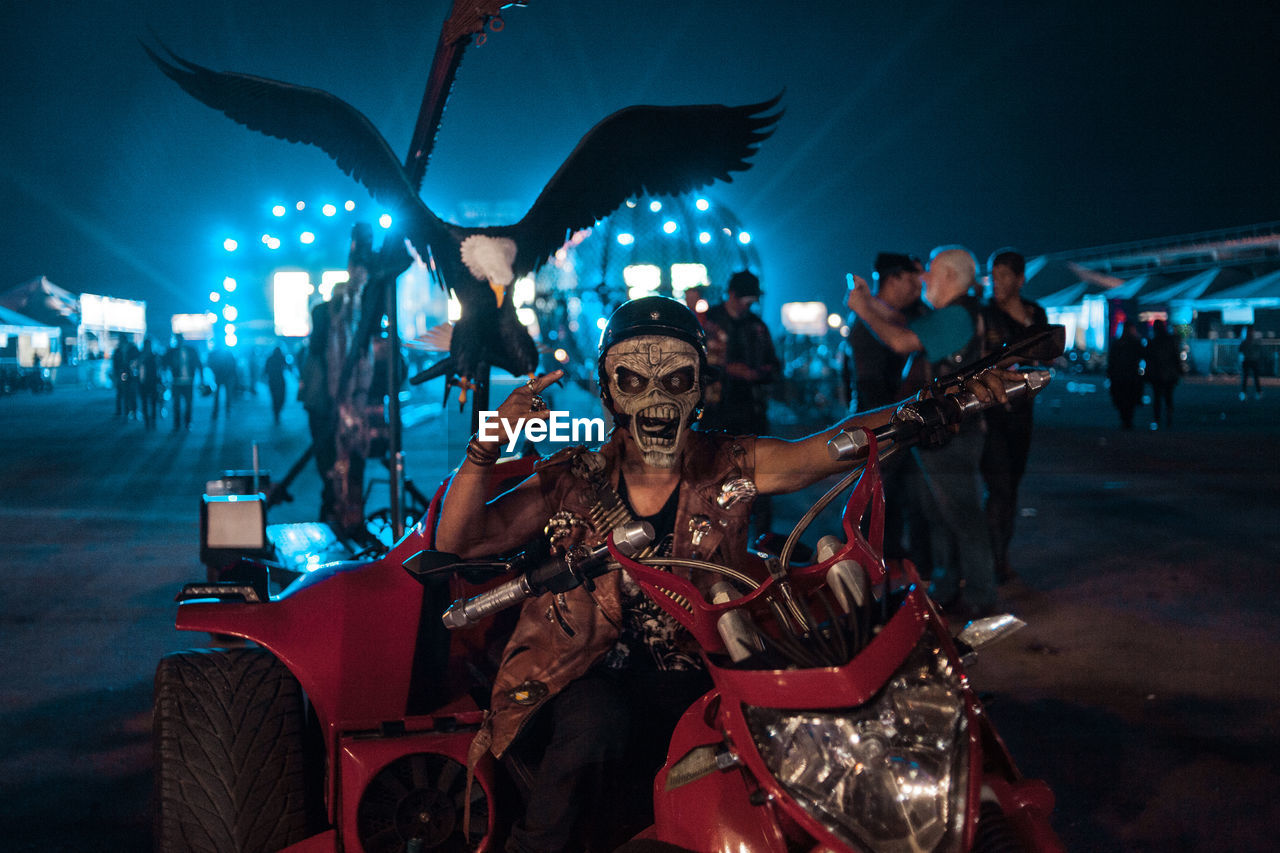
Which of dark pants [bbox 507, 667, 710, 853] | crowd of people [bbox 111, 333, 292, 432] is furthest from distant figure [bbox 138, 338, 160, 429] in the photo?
dark pants [bbox 507, 667, 710, 853]

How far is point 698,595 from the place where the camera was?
5.55 feet

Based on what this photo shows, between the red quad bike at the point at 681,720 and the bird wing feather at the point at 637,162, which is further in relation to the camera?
the bird wing feather at the point at 637,162

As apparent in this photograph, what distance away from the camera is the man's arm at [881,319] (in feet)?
15.5

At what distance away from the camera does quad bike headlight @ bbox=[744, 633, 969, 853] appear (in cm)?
148

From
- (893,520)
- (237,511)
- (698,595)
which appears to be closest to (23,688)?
(237,511)

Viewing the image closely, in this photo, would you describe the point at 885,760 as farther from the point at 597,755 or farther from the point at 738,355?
the point at 738,355

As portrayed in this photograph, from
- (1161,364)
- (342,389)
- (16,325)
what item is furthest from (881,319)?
(16,325)

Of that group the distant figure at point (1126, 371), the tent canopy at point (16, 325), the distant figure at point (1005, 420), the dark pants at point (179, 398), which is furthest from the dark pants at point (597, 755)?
the tent canopy at point (16, 325)

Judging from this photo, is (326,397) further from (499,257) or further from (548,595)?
(548,595)

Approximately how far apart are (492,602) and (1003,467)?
4.70m

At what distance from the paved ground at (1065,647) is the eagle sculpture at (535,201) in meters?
2.23

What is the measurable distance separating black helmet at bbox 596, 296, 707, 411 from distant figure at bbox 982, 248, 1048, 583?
3.68 metres

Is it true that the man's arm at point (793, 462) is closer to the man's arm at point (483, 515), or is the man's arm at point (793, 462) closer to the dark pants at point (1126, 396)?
the man's arm at point (483, 515)

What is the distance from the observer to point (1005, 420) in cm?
605
